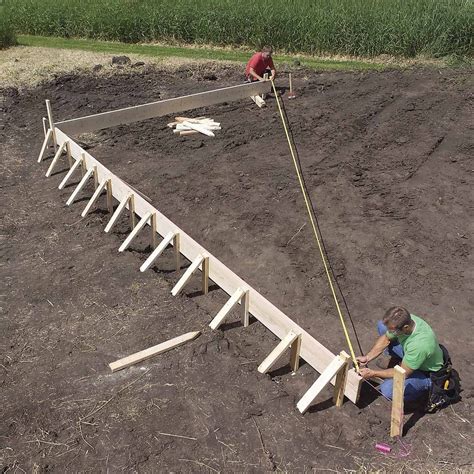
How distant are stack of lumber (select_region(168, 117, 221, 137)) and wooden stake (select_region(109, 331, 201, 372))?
6.42 meters

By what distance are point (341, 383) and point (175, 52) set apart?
15.2m

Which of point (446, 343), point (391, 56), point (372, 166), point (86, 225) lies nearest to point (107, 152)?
point (86, 225)

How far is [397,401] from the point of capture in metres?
4.85

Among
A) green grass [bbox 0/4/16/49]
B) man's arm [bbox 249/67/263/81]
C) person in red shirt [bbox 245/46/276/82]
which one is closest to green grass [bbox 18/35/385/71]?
green grass [bbox 0/4/16/49]

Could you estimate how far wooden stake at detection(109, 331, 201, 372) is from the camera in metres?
5.81

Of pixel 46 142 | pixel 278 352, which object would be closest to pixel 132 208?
pixel 46 142

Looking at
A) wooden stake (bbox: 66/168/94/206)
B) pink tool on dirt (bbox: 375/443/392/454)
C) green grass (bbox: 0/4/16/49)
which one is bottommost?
pink tool on dirt (bbox: 375/443/392/454)

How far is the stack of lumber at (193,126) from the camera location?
11727mm

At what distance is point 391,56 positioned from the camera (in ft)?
53.8

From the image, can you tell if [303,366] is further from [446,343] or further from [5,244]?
[5,244]

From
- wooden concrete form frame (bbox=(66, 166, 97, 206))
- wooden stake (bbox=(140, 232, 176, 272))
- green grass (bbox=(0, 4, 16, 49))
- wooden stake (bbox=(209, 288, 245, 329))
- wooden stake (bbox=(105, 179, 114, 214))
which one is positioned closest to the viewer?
wooden stake (bbox=(209, 288, 245, 329))

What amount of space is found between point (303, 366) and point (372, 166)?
544cm

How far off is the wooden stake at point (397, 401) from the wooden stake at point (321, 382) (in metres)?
0.51

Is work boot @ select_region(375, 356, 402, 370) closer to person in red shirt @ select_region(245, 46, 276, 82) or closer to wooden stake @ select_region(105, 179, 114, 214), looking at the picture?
wooden stake @ select_region(105, 179, 114, 214)
